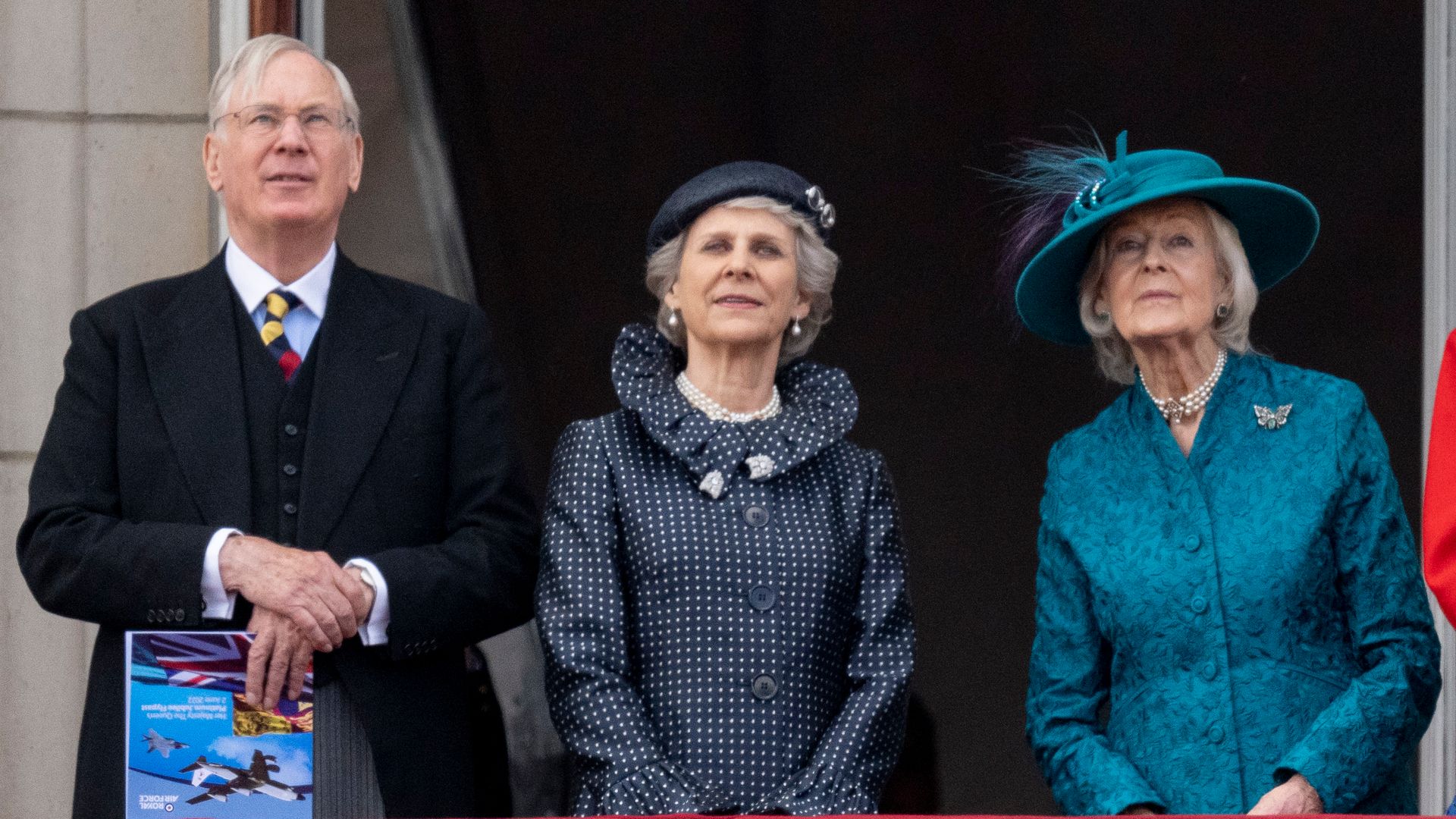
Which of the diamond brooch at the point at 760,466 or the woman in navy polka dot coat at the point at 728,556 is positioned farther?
the diamond brooch at the point at 760,466

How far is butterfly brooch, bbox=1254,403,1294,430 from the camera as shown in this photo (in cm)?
309

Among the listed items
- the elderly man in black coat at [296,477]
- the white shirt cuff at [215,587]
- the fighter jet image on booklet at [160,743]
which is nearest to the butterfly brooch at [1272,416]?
the elderly man in black coat at [296,477]

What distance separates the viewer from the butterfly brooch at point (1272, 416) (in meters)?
3.09

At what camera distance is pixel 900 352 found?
A: 4.61 meters

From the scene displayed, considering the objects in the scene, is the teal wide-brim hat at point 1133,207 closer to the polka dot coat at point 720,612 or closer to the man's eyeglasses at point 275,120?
the polka dot coat at point 720,612

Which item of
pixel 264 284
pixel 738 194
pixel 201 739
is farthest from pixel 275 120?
pixel 201 739

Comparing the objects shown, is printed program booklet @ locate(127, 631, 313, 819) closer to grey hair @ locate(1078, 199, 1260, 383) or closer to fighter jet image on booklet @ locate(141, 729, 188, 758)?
fighter jet image on booklet @ locate(141, 729, 188, 758)

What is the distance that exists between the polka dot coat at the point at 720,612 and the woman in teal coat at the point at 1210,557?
30cm

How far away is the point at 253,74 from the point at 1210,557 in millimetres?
1653

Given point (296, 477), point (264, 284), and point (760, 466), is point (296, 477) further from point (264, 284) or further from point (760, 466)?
point (760, 466)

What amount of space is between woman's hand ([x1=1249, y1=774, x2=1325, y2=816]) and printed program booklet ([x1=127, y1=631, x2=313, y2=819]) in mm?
1352

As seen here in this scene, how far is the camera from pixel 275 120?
125 inches

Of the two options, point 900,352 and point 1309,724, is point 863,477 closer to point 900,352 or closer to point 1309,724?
point 1309,724

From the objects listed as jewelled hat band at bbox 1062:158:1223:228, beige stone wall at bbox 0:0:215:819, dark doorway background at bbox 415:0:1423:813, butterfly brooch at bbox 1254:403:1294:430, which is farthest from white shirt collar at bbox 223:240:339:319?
butterfly brooch at bbox 1254:403:1294:430
